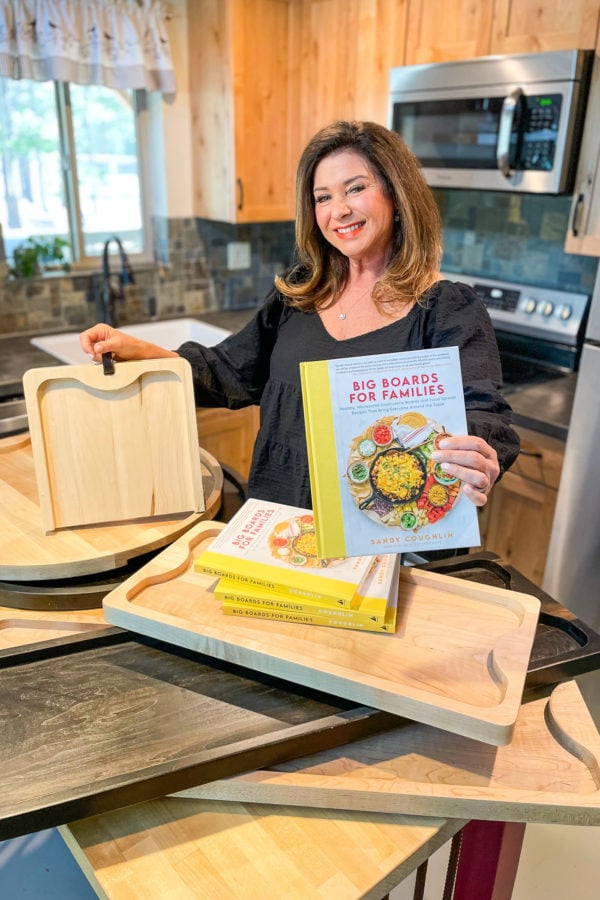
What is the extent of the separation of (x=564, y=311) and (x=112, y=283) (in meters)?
1.82

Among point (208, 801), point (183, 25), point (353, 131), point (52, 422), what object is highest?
point (183, 25)

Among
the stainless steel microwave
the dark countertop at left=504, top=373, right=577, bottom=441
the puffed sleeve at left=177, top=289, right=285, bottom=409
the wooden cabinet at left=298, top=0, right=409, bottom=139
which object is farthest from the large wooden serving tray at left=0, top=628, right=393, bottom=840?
the wooden cabinet at left=298, top=0, right=409, bottom=139

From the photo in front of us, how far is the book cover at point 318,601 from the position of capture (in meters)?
0.92

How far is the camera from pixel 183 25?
2.87 metres

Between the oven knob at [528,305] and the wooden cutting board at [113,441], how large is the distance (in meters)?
1.80

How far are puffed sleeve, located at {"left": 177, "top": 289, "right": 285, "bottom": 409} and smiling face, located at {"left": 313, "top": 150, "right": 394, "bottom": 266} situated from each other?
0.22 meters

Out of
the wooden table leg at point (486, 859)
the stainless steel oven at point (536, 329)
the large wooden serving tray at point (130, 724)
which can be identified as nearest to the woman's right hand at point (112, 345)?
the large wooden serving tray at point (130, 724)

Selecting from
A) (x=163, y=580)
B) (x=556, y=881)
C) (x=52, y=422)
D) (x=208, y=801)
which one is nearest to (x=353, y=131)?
(x=52, y=422)

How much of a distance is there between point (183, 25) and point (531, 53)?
150 cm

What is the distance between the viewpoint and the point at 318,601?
93 centimetres

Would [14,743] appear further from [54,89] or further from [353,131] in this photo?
[54,89]

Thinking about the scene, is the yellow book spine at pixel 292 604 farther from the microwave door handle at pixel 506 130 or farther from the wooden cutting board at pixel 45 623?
the microwave door handle at pixel 506 130

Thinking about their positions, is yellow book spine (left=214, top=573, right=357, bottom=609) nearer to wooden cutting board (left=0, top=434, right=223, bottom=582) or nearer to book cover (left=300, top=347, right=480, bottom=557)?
book cover (left=300, top=347, right=480, bottom=557)

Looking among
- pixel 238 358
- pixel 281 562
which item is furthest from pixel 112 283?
pixel 281 562
